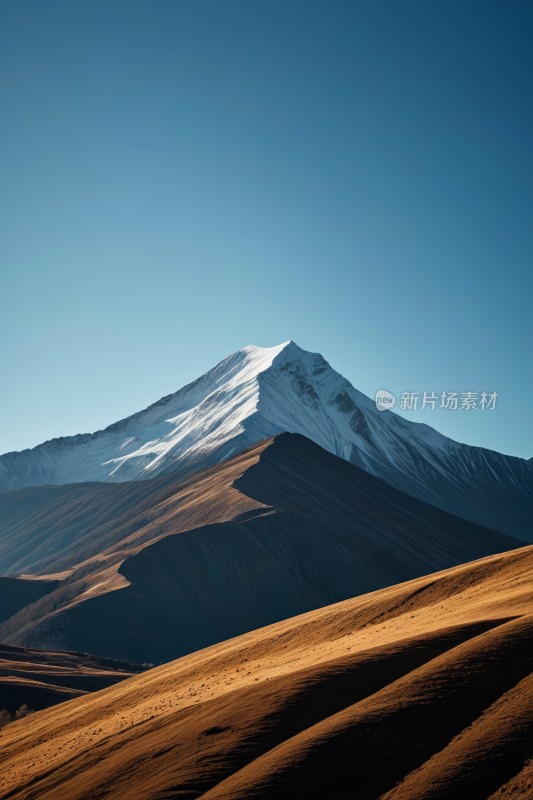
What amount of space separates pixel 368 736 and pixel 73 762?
751 inches

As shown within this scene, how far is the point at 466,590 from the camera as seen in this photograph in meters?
62.8

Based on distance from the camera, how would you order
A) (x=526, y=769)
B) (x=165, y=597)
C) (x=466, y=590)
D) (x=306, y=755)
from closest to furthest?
(x=526, y=769), (x=306, y=755), (x=466, y=590), (x=165, y=597)

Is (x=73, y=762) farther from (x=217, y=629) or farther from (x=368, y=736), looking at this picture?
(x=217, y=629)

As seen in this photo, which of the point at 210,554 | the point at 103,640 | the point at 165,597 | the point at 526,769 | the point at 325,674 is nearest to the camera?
the point at 526,769

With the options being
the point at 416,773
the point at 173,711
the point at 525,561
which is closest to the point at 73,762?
the point at 173,711

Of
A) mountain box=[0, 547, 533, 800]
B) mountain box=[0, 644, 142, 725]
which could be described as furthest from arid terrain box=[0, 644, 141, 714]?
mountain box=[0, 547, 533, 800]

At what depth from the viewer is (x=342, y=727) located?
36.9m

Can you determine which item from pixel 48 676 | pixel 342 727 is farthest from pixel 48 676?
pixel 342 727

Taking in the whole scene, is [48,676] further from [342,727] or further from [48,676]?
[342,727]

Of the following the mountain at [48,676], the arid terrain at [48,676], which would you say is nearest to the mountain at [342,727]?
the mountain at [48,676]

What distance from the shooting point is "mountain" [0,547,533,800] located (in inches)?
1300

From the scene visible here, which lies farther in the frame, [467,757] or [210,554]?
[210,554]

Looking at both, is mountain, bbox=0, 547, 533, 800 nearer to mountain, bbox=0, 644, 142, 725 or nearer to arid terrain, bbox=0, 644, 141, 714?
mountain, bbox=0, 644, 142, 725

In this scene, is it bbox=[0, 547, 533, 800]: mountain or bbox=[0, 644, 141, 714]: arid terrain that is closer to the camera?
bbox=[0, 547, 533, 800]: mountain
